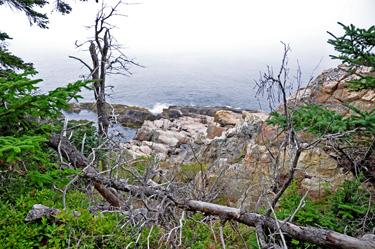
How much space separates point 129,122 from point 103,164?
17.3m

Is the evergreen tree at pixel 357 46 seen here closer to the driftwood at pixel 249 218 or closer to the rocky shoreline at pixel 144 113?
the driftwood at pixel 249 218

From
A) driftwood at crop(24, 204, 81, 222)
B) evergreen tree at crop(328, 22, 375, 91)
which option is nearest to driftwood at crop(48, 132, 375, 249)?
driftwood at crop(24, 204, 81, 222)

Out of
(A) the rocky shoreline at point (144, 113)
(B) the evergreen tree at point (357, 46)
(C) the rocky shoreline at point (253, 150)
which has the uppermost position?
(B) the evergreen tree at point (357, 46)

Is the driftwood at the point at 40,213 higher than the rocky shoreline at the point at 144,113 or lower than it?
higher

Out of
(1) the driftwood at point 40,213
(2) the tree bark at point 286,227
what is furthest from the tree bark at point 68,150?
(2) the tree bark at point 286,227

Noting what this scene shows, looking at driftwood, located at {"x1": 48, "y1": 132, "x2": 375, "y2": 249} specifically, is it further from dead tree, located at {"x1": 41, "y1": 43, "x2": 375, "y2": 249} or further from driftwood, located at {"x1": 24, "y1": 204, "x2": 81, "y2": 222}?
driftwood, located at {"x1": 24, "y1": 204, "x2": 81, "y2": 222}

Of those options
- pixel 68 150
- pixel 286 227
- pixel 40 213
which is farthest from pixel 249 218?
pixel 68 150

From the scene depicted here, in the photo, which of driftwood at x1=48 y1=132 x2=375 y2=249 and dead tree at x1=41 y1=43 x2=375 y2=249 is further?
driftwood at x1=48 y1=132 x2=375 y2=249

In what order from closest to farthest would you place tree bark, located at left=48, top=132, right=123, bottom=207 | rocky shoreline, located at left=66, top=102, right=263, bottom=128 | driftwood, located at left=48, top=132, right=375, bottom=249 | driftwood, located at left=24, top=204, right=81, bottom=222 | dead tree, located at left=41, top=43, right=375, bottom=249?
dead tree, located at left=41, top=43, right=375, bottom=249, driftwood, located at left=24, top=204, right=81, bottom=222, driftwood, located at left=48, top=132, right=375, bottom=249, tree bark, located at left=48, top=132, right=123, bottom=207, rocky shoreline, located at left=66, top=102, right=263, bottom=128

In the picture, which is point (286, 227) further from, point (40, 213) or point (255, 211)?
point (40, 213)

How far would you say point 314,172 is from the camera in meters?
6.13

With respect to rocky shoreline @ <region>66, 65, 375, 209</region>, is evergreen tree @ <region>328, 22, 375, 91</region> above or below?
above

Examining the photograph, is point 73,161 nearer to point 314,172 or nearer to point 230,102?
point 314,172

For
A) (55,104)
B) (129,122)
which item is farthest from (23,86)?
(129,122)
